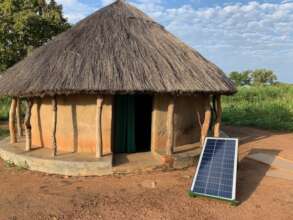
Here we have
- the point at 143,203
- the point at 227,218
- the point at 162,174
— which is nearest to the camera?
the point at 227,218

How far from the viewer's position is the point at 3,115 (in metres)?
17.3

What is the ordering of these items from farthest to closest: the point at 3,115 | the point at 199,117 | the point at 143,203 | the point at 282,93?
the point at 282,93 < the point at 3,115 < the point at 199,117 < the point at 143,203

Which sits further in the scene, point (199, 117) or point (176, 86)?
point (199, 117)

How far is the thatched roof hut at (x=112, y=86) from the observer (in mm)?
7551

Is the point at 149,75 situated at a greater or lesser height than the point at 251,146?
greater

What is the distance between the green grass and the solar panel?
9199mm

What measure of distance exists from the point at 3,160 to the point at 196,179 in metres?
5.56

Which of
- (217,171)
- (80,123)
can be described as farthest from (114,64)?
(217,171)

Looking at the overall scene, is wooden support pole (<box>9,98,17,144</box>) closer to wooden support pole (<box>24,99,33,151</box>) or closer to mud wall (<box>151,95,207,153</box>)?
wooden support pole (<box>24,99,33,151</box>)

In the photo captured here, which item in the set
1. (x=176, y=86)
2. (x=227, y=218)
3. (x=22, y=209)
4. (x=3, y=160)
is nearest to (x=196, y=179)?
(x=227, y=218)

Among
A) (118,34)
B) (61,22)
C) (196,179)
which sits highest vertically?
(61,22)

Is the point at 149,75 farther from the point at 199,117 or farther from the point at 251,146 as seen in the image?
the point at 251,146

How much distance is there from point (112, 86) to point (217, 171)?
299 centimetres

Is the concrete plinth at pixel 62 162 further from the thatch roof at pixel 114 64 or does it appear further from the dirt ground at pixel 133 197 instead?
the thatch roof at pixel 114 64
